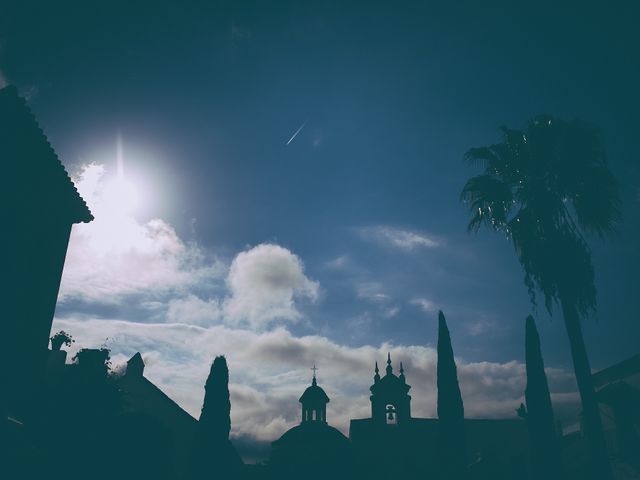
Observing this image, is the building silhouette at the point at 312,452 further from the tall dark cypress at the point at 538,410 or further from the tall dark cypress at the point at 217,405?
the tall dark cypress at the point at 538,410

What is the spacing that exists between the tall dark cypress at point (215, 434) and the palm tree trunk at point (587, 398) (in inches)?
796

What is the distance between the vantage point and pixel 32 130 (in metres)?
12.5

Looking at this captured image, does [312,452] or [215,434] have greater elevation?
[215,434]

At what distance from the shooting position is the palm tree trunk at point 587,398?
12.6 m

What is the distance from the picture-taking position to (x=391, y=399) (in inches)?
1409

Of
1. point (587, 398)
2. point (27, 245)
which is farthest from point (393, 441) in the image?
point (27, 245)

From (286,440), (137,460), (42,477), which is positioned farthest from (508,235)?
(286,440)

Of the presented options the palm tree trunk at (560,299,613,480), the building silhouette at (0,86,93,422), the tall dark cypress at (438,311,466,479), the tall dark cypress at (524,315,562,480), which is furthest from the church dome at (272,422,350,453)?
the building silhouette at (0,86,93,422)

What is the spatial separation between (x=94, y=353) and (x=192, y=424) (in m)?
15.9

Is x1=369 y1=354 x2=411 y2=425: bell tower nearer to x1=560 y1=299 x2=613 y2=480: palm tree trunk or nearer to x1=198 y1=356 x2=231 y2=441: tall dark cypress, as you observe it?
x1=198 y1=356 x2=231 y2=441: tall dark cypress

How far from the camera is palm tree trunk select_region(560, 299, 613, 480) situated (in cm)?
1262

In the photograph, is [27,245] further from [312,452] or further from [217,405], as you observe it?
[312,452]

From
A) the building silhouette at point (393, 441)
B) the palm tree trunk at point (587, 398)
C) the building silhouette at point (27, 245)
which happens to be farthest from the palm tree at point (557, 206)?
the building silhouette at point (393, 441)

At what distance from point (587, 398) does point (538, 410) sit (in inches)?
509
